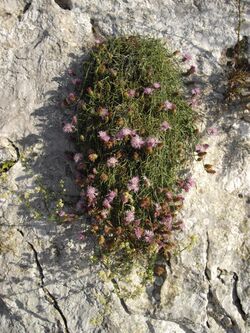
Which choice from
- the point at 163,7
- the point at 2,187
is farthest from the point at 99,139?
the point at 163,7

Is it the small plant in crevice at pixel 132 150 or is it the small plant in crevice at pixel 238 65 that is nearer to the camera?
the small plant in crevice at pixel 132 150

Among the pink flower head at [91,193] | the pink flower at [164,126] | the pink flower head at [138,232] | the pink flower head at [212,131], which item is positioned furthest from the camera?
the pink flower head at [212,131]

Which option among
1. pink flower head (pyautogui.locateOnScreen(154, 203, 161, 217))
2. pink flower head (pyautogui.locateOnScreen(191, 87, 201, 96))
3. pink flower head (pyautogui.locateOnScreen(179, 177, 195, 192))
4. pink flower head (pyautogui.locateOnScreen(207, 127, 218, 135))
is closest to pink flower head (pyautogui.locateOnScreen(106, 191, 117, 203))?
pink flower head (pyautogui.locateOnScreen(154, 203, 161, 217))

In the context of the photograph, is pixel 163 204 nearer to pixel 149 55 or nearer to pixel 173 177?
pixel 173 177

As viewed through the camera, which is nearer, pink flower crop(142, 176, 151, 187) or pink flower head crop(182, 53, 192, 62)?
pink flower crop(142, 176, 151, 187)

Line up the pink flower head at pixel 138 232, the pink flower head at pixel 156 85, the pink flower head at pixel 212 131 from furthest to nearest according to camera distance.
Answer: the pink flower head at pixel 212 131
the pink flower head at pixel 156 85
the pink flower head at pixel 138 232

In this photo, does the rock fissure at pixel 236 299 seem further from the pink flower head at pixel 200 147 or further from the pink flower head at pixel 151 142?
the pink flower head at pixel 151 142

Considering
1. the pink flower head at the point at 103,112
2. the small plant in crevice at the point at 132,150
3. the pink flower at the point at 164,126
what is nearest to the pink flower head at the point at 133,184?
the small plant in crevice at the point at 132,150

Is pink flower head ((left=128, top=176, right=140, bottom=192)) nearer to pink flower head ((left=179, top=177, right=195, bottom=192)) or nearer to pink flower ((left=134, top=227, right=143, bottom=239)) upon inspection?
pink flower ((left=134, top=227, right=143, bottom=239))
